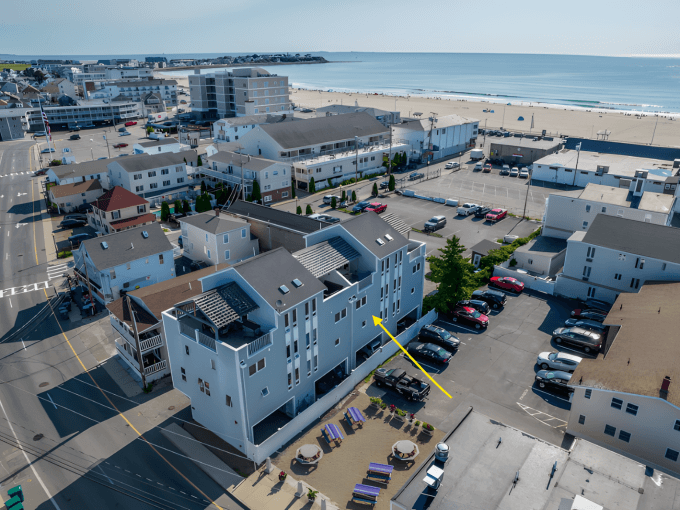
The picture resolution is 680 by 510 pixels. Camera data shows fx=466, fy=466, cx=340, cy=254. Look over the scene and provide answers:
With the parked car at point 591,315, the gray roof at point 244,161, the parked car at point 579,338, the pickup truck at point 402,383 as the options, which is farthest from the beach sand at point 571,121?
the pickup truck at point 402,383

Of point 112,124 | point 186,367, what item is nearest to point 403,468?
point 186,367

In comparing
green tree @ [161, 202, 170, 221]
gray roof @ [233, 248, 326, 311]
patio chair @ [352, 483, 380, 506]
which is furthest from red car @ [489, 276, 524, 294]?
green tree @ [161, 202, 170, 221]

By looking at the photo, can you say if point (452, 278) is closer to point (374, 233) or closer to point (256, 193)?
point (374, 233)

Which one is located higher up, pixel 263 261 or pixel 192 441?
pixel 263 261

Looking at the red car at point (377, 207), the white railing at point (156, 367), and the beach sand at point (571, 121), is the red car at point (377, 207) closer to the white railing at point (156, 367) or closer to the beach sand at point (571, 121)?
the white railing at point (156, 367)

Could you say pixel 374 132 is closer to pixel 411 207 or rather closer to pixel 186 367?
pixel 411 207
